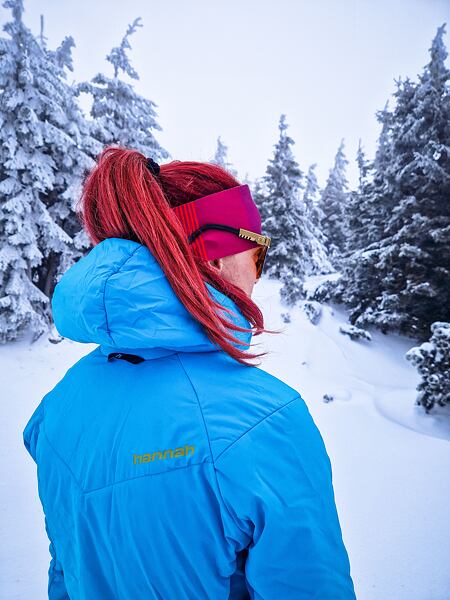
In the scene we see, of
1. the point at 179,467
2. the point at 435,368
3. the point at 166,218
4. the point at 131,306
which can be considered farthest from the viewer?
the point at 435,368

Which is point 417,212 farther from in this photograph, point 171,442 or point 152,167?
point 171,442

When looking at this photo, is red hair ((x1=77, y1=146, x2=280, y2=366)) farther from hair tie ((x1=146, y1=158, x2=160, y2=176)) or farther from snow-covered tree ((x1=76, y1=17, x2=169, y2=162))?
snow-covered tree ((x1=76, y1=17, x2=169, y2=162))

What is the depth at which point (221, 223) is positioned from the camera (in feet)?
4.23

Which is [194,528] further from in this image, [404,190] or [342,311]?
[342,311]

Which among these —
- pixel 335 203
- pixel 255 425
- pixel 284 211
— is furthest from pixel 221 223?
pixel 335 203

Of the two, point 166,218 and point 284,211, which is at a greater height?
point 284,211

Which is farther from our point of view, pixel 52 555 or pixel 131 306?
pixel 52 555

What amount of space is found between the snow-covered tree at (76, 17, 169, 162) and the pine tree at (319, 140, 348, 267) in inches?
890

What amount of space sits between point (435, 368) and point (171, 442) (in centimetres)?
837

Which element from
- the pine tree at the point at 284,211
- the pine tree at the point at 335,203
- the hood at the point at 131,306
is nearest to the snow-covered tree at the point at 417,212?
the pine tree at the point at 284,211

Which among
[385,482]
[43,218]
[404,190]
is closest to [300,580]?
[385,482]

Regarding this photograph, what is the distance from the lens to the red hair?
3.30ft

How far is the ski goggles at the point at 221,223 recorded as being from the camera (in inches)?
48.3

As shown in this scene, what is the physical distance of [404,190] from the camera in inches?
513
